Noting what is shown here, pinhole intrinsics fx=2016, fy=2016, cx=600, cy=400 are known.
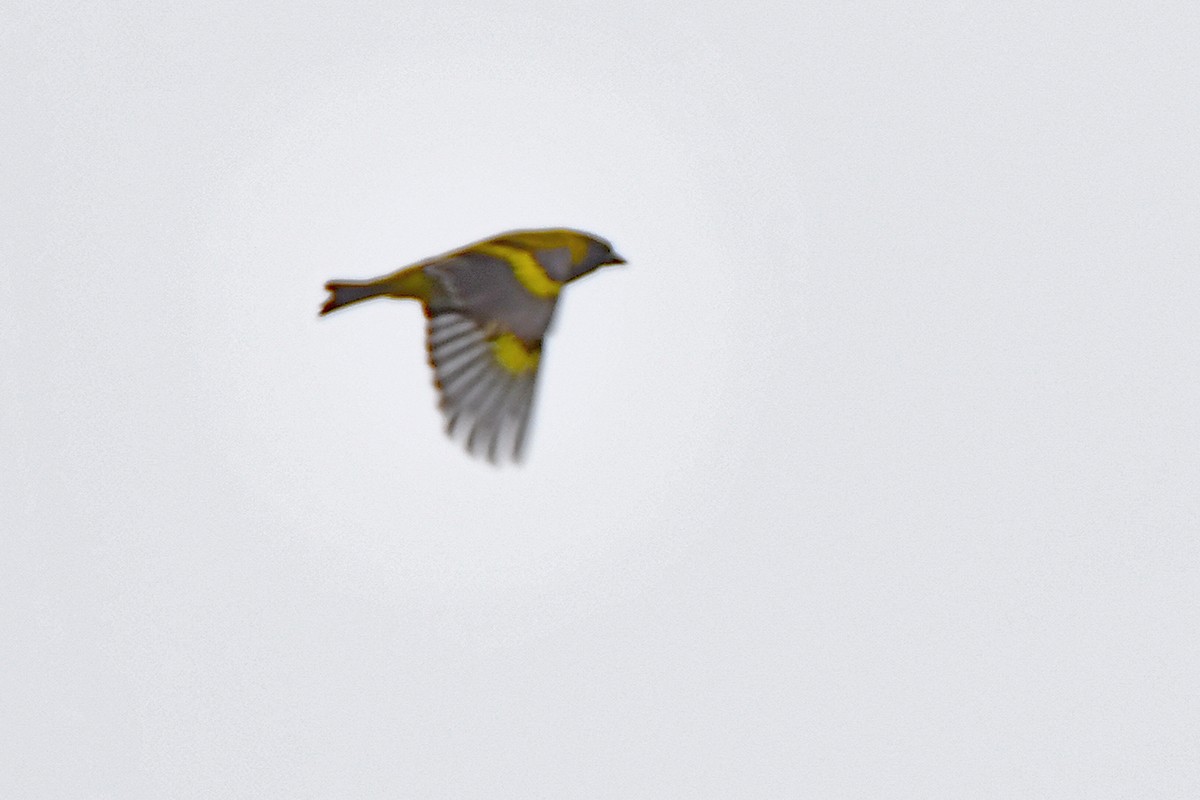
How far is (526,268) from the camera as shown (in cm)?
966

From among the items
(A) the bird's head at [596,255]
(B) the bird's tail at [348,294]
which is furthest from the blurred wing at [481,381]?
(A) the bird's head at [596,255]

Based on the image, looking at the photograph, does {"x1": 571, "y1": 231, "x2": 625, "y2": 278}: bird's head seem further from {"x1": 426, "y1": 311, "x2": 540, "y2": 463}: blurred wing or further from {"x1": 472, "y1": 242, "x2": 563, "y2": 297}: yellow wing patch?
{"x1": 426, "y1": 311, "x2": 540, "y2": 463}: blurred wing

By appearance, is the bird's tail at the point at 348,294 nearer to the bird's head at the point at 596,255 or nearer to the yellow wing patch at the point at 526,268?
the yellow wing patch at the point at 526,268

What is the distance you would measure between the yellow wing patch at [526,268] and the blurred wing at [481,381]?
0.39 meters

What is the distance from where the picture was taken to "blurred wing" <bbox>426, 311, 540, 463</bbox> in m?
8.90

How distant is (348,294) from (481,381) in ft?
3.89

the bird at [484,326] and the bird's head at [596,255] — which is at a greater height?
the bird's head at [596,255]

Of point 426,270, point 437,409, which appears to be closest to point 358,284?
point 426,270

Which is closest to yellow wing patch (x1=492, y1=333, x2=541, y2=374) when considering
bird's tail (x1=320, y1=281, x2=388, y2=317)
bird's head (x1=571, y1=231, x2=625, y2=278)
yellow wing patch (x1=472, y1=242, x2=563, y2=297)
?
yellow wing patch (x1=472, y1=242, x2=563, y2=297)

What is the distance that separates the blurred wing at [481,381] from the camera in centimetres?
890

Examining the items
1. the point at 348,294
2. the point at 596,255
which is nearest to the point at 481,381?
the point at 348,294

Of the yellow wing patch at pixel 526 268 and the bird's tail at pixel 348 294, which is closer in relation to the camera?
the yellow wing patch at pixel 526 268

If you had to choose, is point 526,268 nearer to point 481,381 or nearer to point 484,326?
point 484,326

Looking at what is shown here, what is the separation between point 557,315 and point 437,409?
0.85m
